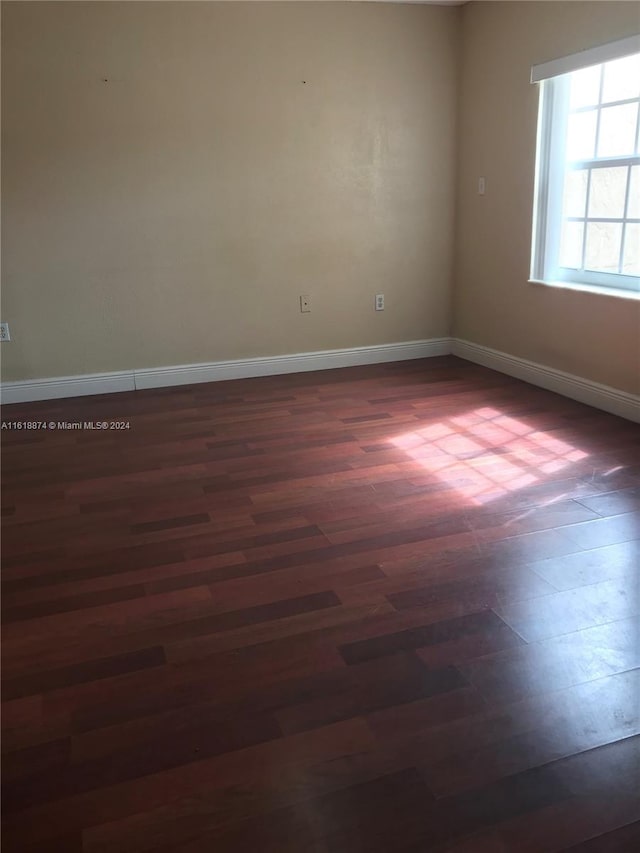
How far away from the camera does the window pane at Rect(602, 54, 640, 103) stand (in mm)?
3408

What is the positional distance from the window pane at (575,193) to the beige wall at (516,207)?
0.24 meters

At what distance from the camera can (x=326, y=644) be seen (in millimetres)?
1902

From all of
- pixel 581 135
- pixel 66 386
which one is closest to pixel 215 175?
pixel 66 386

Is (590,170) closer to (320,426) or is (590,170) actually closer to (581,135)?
(581,135)

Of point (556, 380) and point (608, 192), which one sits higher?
point (608, 192)

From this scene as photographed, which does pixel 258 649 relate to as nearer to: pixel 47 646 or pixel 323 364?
pixel 47 646

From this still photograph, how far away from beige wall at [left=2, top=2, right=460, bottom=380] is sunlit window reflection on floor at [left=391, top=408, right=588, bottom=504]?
63.9 inches

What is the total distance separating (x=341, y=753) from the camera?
5.00 feet

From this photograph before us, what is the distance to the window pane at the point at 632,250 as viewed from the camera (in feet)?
11.6

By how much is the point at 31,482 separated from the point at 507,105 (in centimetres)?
360

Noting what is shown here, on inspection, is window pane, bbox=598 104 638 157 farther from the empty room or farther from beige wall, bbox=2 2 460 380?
beige wall, bbox=2 2 460 380

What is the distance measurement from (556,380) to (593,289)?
1.98 ft

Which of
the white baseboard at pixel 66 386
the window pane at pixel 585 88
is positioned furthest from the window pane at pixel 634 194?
the white baseboard at pixel 66 386

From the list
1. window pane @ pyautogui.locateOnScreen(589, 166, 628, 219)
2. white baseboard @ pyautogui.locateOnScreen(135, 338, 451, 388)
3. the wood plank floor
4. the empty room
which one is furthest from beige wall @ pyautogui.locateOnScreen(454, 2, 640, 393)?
the wood plank floor
